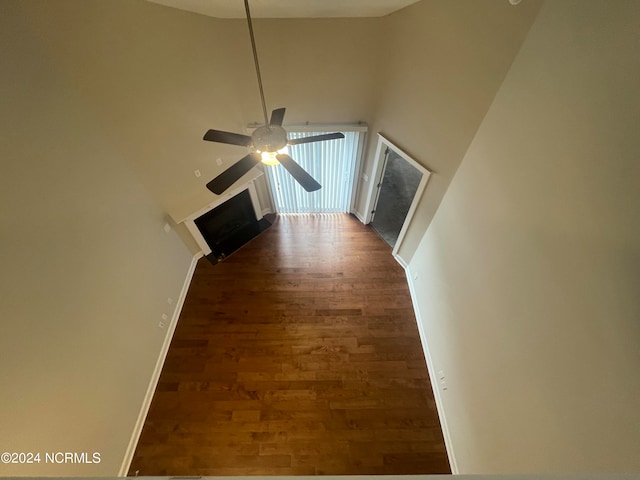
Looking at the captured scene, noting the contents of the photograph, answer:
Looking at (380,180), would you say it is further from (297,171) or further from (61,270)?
(61,270)

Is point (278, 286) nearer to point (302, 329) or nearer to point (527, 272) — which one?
point (302, 329)

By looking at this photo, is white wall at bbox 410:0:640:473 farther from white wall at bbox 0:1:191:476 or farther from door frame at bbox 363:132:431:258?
white wall at bbox 0:1:191:476

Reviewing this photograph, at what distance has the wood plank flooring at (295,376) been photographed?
111 inches

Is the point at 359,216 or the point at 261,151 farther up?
the point at 359,216

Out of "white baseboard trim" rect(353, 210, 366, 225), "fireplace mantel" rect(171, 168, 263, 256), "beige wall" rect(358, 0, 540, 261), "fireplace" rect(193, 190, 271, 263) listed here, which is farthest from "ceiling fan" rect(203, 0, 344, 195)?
"white baseboard trim" rect(353, 210, 366, 225)

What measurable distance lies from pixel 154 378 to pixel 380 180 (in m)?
3.96

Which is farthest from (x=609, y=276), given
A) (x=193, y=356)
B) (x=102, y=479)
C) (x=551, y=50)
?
(x=193, y=356)

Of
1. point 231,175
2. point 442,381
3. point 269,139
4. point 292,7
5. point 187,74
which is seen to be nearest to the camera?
point 269,139

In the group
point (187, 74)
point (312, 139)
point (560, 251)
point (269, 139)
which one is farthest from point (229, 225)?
point (560, 251)

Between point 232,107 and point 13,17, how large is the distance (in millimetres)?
1819

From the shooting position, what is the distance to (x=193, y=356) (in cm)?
343

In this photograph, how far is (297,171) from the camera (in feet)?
6.66

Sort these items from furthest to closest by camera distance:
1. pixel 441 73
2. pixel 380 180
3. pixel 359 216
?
1. pixel 359 216
2. pixel 380 180
3. pixel 441 73

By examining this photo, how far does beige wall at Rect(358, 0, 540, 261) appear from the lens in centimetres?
183
